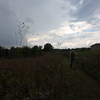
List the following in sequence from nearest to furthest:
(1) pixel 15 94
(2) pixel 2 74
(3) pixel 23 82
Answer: (1) pixel 15 94 < (3) pixel 23 82 < (2) pixel 2 74

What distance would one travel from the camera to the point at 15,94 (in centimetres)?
733

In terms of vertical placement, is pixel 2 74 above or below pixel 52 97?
above

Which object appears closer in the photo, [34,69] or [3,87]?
[3,87]

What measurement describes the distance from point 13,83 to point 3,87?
553 mm

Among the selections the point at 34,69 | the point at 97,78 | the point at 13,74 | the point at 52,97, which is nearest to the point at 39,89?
the point at 52,97

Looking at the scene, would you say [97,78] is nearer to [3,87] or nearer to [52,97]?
[52,97]

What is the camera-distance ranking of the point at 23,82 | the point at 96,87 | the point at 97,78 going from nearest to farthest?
the point at 23,82, the point at 96,87, the point at 97,78

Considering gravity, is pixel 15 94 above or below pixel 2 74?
below

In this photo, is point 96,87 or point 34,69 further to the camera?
point 34,69

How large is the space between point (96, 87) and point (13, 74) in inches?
187

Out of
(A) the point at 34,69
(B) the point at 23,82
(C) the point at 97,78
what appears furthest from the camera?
(C) the point at 97,78

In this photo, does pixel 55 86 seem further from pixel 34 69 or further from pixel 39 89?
pixel 34 69

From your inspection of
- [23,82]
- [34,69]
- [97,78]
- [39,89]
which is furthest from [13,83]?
[97,78]

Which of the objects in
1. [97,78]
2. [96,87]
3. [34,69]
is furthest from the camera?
[97,78]
